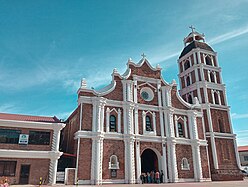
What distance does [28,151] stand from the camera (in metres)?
21.6

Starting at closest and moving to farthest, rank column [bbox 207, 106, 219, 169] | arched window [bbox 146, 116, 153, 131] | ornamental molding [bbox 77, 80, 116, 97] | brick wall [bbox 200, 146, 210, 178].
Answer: ornamental molding [bbox 77, 80, 116, 97] → arched window [bbox 146, 116, 153, 131] → brick wall [bbox 200, 146, 210, 178] → column [bbox 207, 106, 219, 169]

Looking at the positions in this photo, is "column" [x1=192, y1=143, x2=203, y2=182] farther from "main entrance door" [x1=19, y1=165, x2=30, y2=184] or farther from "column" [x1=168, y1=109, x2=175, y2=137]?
"main entrance door" [x1=19, y1=165, x2=30, y2=184]

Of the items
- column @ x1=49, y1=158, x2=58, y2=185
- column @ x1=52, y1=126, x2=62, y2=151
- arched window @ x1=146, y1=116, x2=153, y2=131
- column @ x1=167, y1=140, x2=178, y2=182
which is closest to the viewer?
column @ x1=49, y1=158, x2=58, y2=185

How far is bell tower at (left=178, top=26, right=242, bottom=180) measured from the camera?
32344 mm

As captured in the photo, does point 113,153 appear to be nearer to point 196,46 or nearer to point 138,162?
point 138,162

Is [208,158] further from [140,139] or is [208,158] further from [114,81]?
[114,81]

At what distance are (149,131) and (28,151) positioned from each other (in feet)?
45.9

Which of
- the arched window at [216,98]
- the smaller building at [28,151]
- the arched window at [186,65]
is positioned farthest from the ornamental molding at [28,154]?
the arched window at [186,65]

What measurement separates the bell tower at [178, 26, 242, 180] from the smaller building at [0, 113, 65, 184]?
22.0m

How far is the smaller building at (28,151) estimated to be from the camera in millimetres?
20922

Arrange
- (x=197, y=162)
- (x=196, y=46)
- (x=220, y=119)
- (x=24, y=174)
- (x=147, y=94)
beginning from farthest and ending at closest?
(x=196, y=46), (x=220, y=119), (x=147, y=94), (x=197, y=162), (x=24, y=174)

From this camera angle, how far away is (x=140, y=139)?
26.7m

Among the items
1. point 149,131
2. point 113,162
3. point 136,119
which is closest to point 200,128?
point 149,131

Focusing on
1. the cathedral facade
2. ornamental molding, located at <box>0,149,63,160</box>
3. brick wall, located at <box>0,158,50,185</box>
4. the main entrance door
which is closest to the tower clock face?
the cathedral facade
